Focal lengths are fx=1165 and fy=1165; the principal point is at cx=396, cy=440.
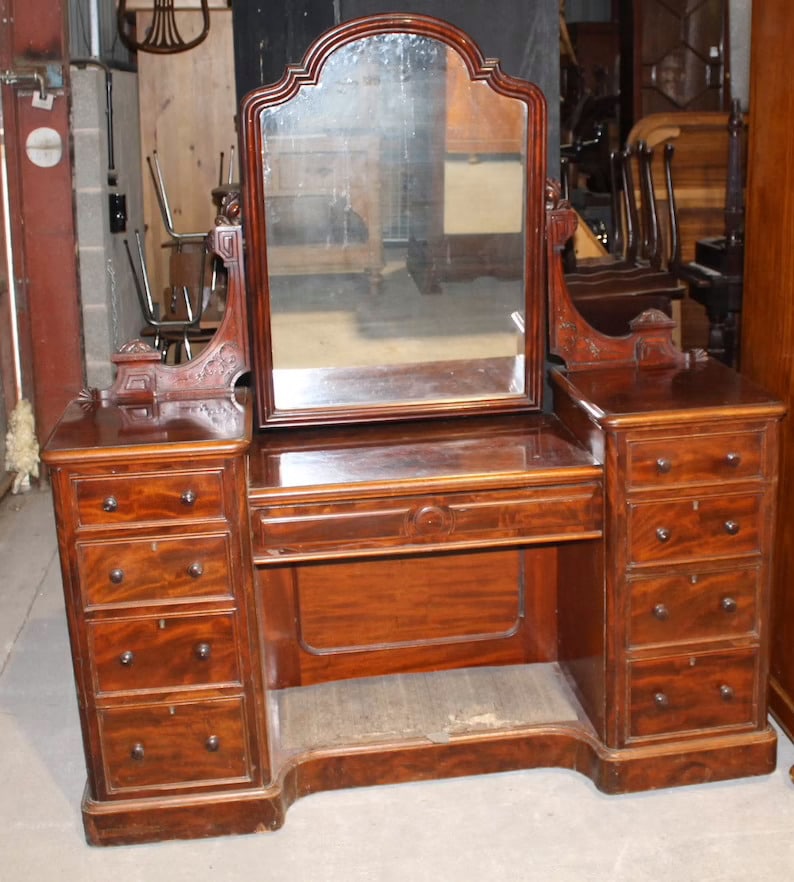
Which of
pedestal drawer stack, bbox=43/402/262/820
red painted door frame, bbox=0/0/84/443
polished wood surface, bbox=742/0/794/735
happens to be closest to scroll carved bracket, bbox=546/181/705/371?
polished wood surface, bbox=742/0/794/735

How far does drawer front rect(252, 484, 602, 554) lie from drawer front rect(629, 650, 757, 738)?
15.3 inches

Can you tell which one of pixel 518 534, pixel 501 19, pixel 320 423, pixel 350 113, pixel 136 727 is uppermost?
pixel 501 19

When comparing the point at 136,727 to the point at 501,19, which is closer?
the point at 136,727

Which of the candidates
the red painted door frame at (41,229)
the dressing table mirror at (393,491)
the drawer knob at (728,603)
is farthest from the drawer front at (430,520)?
the red painted door frame at (41,229)

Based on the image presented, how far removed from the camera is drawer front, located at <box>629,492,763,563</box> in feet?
8.23

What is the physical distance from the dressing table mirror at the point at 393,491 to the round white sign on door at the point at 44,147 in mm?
2472

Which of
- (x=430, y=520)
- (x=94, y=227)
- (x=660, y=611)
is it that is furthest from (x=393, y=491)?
(x=94, y=227)

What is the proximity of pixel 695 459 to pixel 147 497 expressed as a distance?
1155 millimetres

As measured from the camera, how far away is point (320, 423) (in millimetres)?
2760

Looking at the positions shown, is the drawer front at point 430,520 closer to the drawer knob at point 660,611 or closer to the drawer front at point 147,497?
the drawer front at point 147,497

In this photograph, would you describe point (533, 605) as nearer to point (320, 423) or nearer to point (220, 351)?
point (320, 423)

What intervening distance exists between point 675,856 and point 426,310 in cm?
132

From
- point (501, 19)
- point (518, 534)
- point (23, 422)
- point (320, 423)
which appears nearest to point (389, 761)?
point (518, 534)

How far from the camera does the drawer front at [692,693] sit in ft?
8.57
